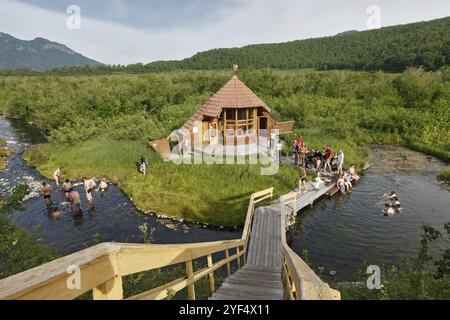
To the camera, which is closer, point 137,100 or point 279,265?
point 279,265

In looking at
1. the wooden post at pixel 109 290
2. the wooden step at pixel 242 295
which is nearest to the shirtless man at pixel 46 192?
the wooden step at pixel 242 295

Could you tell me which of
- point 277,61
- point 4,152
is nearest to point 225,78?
point 4,152

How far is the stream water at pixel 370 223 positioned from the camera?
1341 cm

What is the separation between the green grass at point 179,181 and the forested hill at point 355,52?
65.5m

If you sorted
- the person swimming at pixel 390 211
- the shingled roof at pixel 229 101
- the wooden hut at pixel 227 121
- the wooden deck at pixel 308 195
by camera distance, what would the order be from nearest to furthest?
the wooden deck at pixel 308 195 → the person swimming at pixel 390 211 → the shingled roof at pixel 229 101 → the wooden hut at pixel 227 121

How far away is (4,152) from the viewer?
2944 centimetres

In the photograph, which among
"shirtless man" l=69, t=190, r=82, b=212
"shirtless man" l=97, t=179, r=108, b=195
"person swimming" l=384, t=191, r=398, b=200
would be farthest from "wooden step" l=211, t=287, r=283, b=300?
"shirtless man" l=97, t=179, r=108, b=195

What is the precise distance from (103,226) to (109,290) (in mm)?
14593

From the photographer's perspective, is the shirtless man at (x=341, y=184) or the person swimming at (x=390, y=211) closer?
the person swimming at (x=390, y=211)

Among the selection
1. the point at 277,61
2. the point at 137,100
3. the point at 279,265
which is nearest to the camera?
the point at 279,265

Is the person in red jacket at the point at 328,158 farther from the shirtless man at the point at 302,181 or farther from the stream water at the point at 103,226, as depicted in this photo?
the stream water at the point at 103,226
